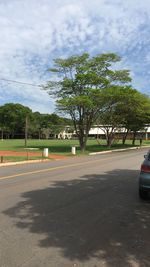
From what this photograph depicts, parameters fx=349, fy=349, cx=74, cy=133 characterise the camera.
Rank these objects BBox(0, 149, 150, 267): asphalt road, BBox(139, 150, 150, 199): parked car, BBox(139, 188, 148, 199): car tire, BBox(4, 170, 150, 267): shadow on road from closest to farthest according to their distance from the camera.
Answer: BBox(0, 149, 150, 267): asphalt road, BBox(4, 170, 150, 267): shadow on road, BBox(139, 150, 150, 199): parked car, BBox(139, 188, 148, 199): car tire

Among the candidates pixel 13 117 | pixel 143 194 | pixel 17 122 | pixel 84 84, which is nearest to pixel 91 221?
pixel 143 194

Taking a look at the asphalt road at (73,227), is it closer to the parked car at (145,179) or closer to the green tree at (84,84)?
the parked car at (145,179)

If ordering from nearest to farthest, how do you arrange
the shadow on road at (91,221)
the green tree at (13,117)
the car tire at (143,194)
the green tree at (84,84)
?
the shadow on road at (91,221) → the car tire at (143,194) → the green tree at (84,84) → the green tree at (13,117)

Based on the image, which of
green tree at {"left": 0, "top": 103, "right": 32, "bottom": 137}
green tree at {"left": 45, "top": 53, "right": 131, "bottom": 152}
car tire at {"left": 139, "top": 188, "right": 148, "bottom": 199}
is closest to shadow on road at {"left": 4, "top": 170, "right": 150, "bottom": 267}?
car tire at {"left": 139, "top": 188, "right": 148, "bottom": 199}

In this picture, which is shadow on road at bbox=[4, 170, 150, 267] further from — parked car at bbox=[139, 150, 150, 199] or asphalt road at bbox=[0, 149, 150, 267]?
parked car at bbox=[139, 150, 150, 199]

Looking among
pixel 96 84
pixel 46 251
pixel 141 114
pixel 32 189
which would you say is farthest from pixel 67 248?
pixel 141 114

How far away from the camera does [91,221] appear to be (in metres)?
7.07

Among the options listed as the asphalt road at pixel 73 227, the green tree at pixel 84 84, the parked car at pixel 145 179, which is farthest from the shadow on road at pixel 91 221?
the green tree at pixel 84 84

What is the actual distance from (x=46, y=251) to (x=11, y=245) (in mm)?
621

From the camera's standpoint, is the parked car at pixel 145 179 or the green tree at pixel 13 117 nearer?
the parked car at pixel 145 179

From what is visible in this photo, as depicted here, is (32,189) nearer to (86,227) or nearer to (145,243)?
(86,227)

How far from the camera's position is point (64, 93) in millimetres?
37938

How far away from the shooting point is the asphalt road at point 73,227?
5.07m

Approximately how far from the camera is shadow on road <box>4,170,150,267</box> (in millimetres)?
5359
